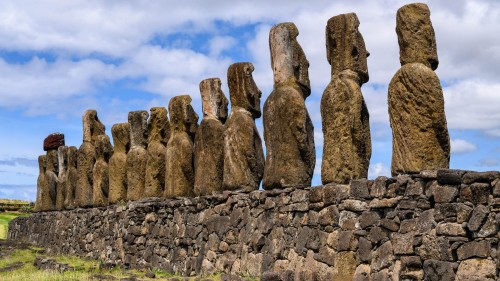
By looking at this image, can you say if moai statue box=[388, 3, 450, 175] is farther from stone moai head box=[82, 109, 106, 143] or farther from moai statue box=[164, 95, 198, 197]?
stone moai head box=[82, 109, 106, 143]

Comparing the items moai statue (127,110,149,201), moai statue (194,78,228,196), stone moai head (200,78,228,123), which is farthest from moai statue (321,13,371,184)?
moai statue (127,110,149,201)

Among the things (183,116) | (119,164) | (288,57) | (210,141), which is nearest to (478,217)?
(288,57)

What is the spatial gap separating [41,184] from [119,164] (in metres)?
8.65

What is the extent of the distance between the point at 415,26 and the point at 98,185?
45.2ft

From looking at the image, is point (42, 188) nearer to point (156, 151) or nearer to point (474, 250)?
point (156, 151)

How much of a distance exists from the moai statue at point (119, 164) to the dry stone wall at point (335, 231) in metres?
1.89

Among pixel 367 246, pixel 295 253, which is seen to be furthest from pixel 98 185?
pixel 367 246

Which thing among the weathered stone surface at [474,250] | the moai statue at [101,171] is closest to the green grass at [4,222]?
the moai statue at [101,171]

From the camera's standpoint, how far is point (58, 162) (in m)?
28.8

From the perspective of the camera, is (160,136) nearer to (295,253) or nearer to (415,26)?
(295,253)

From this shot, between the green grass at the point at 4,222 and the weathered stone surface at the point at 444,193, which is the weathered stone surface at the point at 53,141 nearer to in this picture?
the green grass at the point at 4,222

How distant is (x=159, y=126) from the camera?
19.7m

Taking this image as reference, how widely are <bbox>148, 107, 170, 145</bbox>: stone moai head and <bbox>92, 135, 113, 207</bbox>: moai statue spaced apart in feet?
11.2

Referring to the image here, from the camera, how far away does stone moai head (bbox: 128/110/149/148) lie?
68.2 feet
